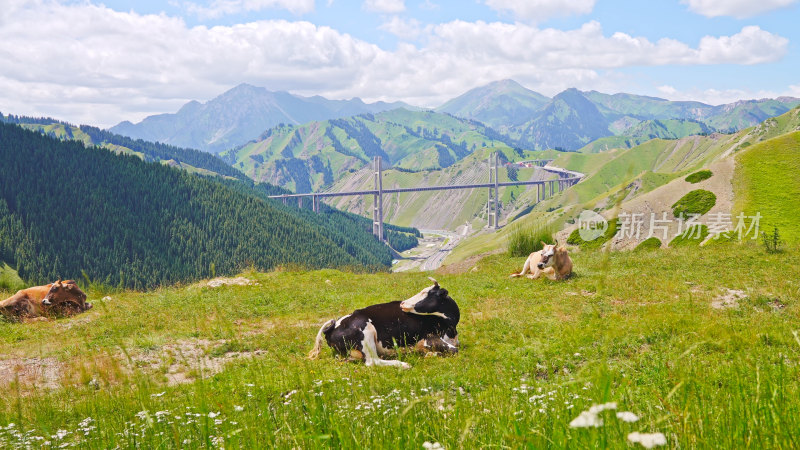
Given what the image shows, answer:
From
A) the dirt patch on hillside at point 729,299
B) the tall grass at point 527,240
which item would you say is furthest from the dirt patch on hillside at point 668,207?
the dirt patch on hillside at point 729,299

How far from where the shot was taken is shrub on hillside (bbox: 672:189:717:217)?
35.9 meters

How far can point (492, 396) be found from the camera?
21.0 ft

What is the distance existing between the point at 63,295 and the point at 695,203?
4151cm

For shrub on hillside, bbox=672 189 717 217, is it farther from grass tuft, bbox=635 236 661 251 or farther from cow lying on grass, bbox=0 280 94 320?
cow lying on grass, bbox=0 280 94 320

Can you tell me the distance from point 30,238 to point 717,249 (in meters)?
204

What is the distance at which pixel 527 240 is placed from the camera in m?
32.5

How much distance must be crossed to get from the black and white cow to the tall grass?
21304 mm

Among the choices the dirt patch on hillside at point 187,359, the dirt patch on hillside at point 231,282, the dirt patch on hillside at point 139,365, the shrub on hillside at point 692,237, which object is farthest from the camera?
the shrub on hillside at point 692,237

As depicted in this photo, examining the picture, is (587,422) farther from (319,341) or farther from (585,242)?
(585,242)

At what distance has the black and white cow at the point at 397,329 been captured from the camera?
11312mm

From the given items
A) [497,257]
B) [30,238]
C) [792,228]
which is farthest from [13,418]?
[30,238]

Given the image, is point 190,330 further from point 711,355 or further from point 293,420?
point 711,355

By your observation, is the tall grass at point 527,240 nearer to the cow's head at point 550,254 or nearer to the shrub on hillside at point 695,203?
the cow's head at point 550,254

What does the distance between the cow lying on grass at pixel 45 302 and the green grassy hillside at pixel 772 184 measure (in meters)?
38.9
